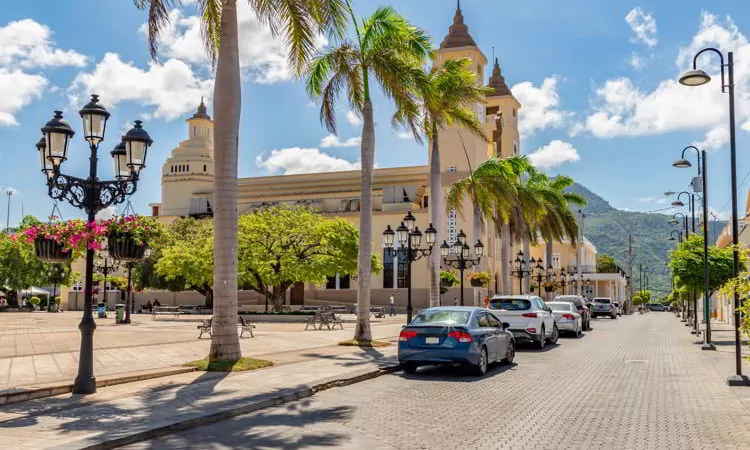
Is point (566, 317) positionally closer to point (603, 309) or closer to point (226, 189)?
point (226, 189)

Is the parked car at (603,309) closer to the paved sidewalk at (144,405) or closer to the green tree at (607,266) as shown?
the green tree at (607,266)

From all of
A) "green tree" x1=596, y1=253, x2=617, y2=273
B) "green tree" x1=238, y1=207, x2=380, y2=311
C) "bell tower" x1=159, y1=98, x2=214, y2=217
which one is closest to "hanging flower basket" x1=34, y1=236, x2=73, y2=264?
"green tree" x1=238, y1=207, x2=380, y2=311

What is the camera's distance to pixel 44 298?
80312mm

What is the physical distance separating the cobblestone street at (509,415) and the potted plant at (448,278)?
44745mm

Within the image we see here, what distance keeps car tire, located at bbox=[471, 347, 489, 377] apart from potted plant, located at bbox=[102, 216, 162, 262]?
24.2 feet

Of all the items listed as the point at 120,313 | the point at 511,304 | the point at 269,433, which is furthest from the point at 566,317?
the point at 120,313

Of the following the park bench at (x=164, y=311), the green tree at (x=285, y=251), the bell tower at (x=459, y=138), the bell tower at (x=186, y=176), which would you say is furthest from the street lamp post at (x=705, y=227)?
the bell tower at (x=186, y=176)

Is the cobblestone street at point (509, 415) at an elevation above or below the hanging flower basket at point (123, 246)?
below

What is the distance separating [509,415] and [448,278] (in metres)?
51.6

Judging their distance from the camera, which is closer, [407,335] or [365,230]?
[407,335]

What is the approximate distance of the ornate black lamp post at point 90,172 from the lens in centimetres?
1168

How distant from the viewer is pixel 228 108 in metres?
15.7

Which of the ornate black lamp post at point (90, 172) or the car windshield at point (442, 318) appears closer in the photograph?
the ornate black lamp post at point (90, 172)

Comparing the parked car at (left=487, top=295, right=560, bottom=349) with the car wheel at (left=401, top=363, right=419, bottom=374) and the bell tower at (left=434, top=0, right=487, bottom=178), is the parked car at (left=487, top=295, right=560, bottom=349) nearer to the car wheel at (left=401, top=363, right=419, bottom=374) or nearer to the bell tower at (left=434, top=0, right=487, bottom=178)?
the car wheel at (left=401, top=363, right=419, bottom=374)
